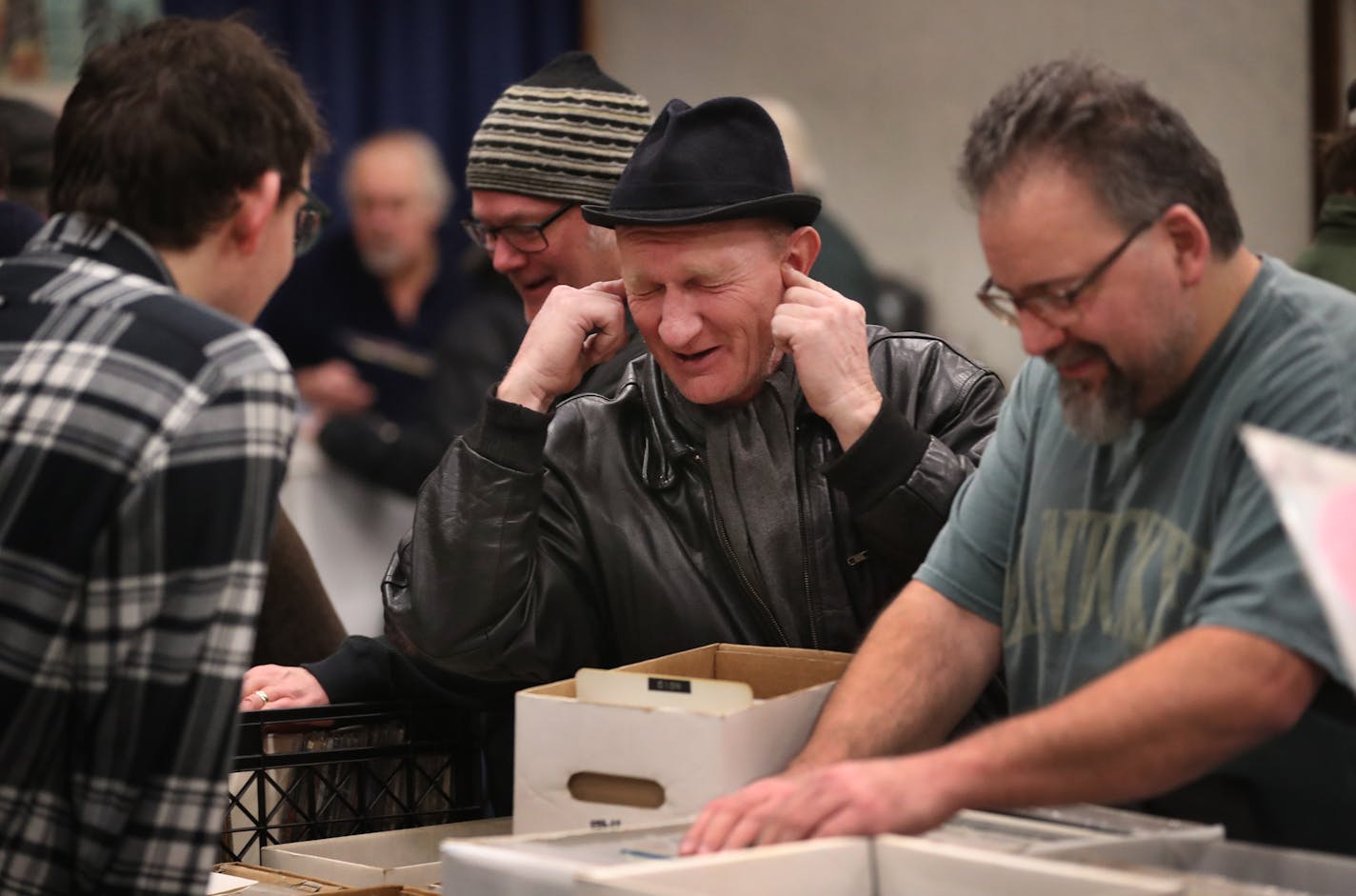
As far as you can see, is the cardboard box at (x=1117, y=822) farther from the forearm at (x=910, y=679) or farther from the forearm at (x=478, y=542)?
the forearm at (x=478, y=542)

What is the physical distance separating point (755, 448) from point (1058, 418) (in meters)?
0.51

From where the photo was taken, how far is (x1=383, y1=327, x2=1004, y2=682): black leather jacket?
2.20 metres

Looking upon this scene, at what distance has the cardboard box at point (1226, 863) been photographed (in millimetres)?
1479

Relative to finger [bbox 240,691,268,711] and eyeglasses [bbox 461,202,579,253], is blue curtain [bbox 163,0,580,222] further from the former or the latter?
finger [bbox 240,691,268,711]

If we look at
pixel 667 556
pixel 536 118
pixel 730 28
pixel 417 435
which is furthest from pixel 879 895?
pixel 730 28

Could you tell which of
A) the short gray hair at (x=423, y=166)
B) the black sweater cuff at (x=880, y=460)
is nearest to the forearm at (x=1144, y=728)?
the black sweater cuff at (x=880, y=460)

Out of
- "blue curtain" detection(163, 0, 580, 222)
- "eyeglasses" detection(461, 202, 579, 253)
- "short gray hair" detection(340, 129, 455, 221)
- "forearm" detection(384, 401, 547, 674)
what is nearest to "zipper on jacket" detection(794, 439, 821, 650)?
"forearm" detection(384, 401, 547, 674)

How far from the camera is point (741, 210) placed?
222 centimetres

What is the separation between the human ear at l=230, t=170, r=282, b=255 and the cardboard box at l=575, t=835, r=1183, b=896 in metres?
0.72

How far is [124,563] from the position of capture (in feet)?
4.85

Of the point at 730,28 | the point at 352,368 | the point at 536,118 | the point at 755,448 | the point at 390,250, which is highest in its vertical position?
the point at 730,28

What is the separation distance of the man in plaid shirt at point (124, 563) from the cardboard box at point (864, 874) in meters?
0.39

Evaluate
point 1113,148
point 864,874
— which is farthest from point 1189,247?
point 864,874

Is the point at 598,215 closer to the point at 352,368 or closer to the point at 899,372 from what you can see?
the point at 899,372
